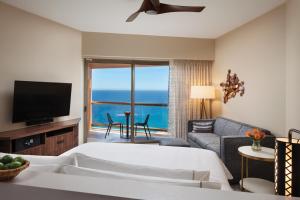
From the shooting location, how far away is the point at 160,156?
241cm

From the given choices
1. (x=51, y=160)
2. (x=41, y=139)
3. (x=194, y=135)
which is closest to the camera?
(x=51, y=160)

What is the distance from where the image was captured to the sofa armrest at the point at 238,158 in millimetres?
3246

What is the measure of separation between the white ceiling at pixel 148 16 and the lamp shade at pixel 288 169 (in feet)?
9.14

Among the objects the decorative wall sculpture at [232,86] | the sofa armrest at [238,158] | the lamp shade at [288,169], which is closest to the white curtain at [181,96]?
the decorative wall sculpture at [232,86]

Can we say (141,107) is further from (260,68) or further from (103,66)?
(260,68)

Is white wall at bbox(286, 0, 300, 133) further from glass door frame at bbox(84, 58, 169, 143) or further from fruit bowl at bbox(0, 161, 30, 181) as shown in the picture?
fruit bowl at bbox(0, 161, 30, 181)

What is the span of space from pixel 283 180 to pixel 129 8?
3311 millimetres

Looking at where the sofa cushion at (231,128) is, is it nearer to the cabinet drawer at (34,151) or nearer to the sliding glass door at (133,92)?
the sliding glass door at (133,92)

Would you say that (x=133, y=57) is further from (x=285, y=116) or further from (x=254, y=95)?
(x=285, y=116)

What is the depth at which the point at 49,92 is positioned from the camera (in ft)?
13.3

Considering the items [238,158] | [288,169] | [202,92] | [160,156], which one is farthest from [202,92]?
[288,169]

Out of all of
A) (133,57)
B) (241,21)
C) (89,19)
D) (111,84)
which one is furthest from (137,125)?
(241,21)

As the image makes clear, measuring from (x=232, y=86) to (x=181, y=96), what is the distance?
1.30 m

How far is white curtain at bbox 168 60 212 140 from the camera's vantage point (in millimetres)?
5523
